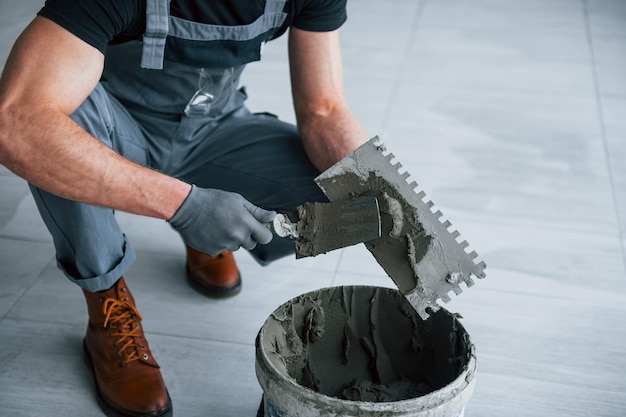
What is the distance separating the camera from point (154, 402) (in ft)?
5.69

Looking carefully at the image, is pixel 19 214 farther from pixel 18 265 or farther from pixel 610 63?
pixel 610 63

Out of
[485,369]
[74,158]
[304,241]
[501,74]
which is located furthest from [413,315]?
[501,74]

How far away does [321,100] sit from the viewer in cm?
189

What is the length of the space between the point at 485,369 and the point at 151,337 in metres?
0.83

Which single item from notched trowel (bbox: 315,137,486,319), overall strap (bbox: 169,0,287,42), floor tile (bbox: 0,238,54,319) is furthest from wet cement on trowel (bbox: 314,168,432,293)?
floor tile (bbox: 0,238,54,319)

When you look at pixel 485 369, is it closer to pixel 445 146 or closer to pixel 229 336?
pixel 229 336

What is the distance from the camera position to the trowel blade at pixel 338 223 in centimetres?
147

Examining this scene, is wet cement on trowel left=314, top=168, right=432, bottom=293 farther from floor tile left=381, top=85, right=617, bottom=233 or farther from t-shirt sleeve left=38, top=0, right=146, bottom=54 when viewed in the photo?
floor tile left=381, top=85, right=617, bottom=233

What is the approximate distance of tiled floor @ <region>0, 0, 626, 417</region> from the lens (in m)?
1.88

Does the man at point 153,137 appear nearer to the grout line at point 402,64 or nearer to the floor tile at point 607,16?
the grout line at point 402,64

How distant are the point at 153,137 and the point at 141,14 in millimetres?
382

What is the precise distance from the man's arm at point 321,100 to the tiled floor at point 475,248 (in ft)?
1.65

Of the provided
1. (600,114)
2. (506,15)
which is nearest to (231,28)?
(600,114)

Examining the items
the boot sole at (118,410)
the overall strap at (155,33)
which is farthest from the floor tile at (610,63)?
the boot sole at (118,410)
